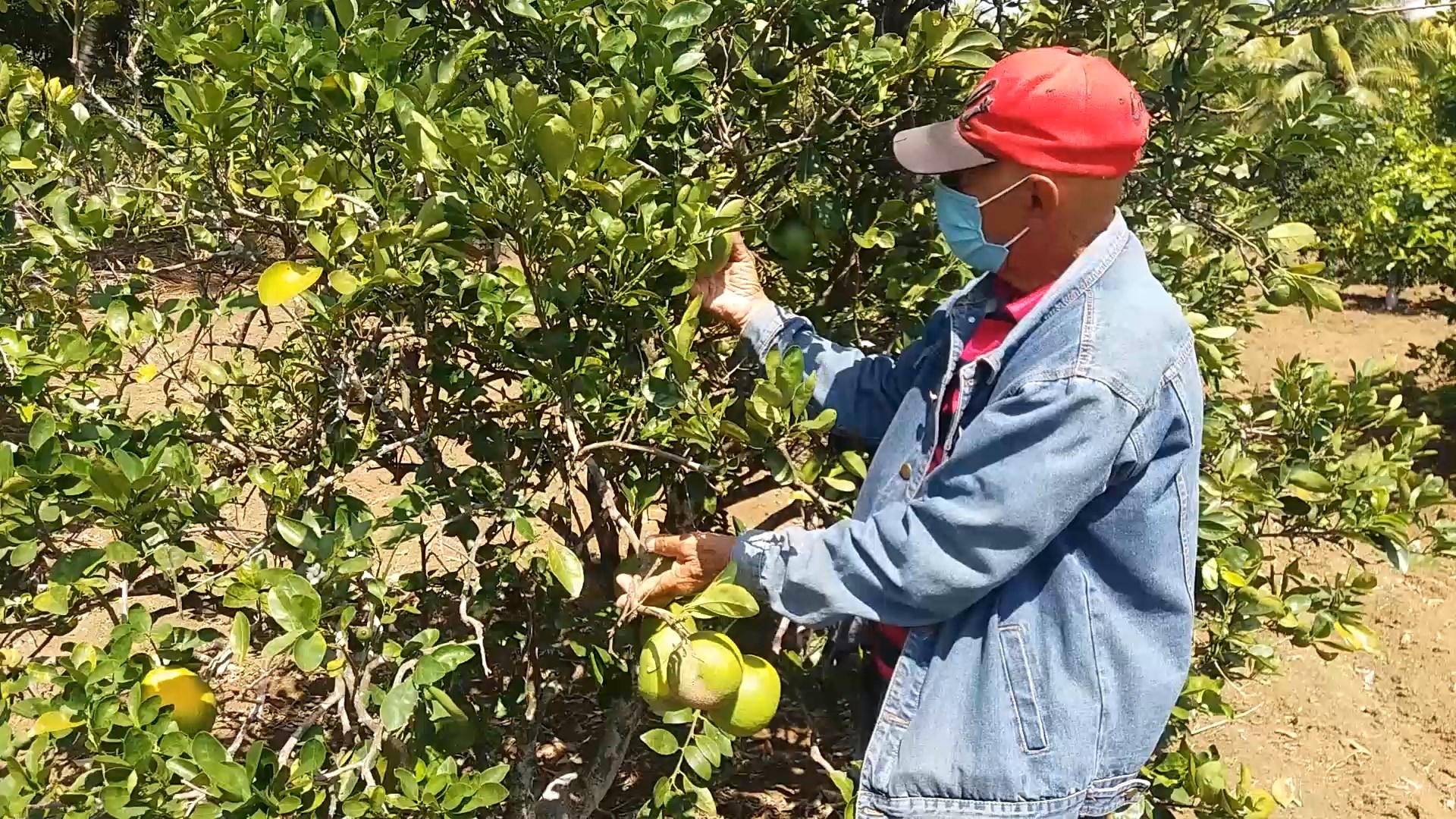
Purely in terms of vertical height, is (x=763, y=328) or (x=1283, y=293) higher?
(x=763, y=328)

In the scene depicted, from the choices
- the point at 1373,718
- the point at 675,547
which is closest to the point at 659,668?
the point at 675,547

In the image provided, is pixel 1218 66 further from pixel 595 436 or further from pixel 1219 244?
pixel 595 436

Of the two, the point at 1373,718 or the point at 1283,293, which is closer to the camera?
the point at 1283,293

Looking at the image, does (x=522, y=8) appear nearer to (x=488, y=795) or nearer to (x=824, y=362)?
(x=824, y=362)

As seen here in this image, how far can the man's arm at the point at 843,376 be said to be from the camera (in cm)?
185

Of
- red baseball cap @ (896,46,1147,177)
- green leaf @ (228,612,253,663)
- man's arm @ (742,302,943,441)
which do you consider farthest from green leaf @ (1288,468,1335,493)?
green leaf @ (228,612,253,663)

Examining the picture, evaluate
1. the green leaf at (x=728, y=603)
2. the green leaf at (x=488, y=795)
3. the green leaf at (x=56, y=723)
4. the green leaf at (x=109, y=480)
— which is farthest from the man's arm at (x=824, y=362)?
the green leaf at (x=56, y=723)

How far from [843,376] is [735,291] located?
0.76 feet

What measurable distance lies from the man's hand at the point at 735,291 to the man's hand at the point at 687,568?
458mm

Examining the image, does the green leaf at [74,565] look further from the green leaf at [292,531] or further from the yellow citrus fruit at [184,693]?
the green leaf at [292,531]

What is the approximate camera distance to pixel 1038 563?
4.95 feet

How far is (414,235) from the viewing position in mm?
1364

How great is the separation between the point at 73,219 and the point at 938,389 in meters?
1.36

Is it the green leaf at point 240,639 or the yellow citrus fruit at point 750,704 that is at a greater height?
the green leaf at point 240,639
